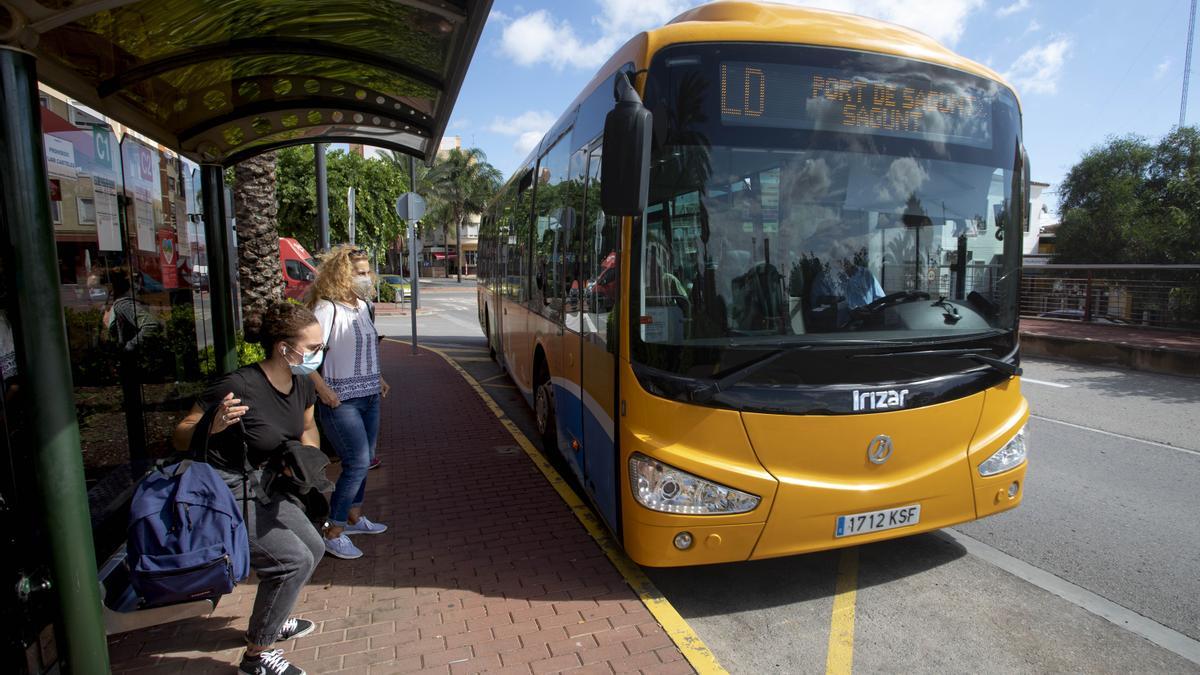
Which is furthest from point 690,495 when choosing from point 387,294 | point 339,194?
point 387,294

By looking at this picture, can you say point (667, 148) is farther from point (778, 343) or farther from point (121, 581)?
point (121, 581)

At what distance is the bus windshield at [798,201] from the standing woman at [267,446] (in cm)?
173

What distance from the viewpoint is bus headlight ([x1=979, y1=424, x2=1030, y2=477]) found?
390 cm

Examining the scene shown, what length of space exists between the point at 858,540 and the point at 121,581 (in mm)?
3733

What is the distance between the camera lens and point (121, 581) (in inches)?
129

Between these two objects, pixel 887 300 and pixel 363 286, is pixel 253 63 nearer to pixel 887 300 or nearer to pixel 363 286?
pixel 363 286

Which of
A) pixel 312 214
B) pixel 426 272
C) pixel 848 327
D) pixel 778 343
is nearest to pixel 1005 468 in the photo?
pixel 848 327

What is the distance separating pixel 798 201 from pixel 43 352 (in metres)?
3.32

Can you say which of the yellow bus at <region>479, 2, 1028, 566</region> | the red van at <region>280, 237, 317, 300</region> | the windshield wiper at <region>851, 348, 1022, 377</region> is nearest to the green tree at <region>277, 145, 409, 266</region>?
the red van at <region>280, 237, 317, 300</region>

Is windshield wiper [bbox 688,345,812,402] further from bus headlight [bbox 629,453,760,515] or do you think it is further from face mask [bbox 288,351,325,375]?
face mask [bbox 288,351,325,375]

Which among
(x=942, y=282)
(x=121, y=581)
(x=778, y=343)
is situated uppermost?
(x=942, y=282)

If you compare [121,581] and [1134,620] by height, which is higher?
[121,581]

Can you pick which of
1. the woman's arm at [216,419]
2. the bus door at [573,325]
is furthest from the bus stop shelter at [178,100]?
the bus door at [573,325]

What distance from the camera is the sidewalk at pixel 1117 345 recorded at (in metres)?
11.8
